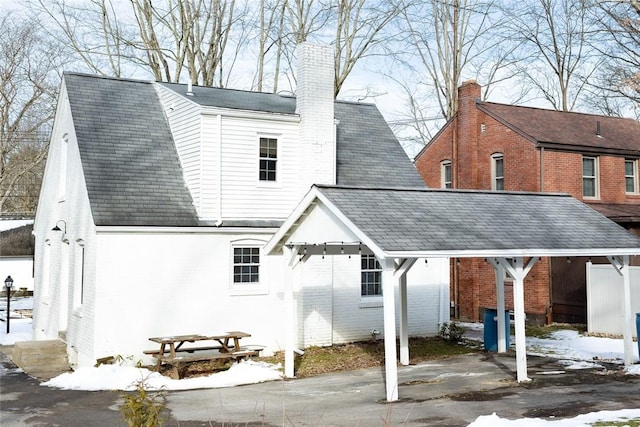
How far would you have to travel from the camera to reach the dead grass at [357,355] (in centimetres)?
1609

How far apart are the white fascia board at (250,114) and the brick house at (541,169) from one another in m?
10.4

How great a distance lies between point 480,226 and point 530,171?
12.3 m

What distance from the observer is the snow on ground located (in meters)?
9.89

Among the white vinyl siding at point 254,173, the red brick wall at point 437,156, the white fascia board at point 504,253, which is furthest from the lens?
the red brick wall at point 437,156

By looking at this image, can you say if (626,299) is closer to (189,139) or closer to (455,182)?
(189,139)

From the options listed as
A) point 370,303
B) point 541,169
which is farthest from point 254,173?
point 541,169

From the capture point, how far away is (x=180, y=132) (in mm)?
18906

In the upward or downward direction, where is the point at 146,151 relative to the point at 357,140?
downward

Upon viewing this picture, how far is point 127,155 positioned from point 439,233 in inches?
368

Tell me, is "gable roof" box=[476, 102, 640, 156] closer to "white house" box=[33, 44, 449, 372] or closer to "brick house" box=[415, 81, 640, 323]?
"brick house" box=[415, 81, 640, 323]

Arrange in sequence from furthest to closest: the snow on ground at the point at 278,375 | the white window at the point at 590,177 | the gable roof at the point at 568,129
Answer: the white window at the point at 590,177 → the gable roof at the point at 568,129 → the snow on ground at the point at 278,375

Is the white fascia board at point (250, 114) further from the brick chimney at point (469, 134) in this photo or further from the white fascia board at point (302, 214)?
the brick chimney at point (469, 134)

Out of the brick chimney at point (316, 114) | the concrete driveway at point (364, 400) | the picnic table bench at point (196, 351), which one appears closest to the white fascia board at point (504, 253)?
the concrete driveway at point (364, 400)

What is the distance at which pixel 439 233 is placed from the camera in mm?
12711
